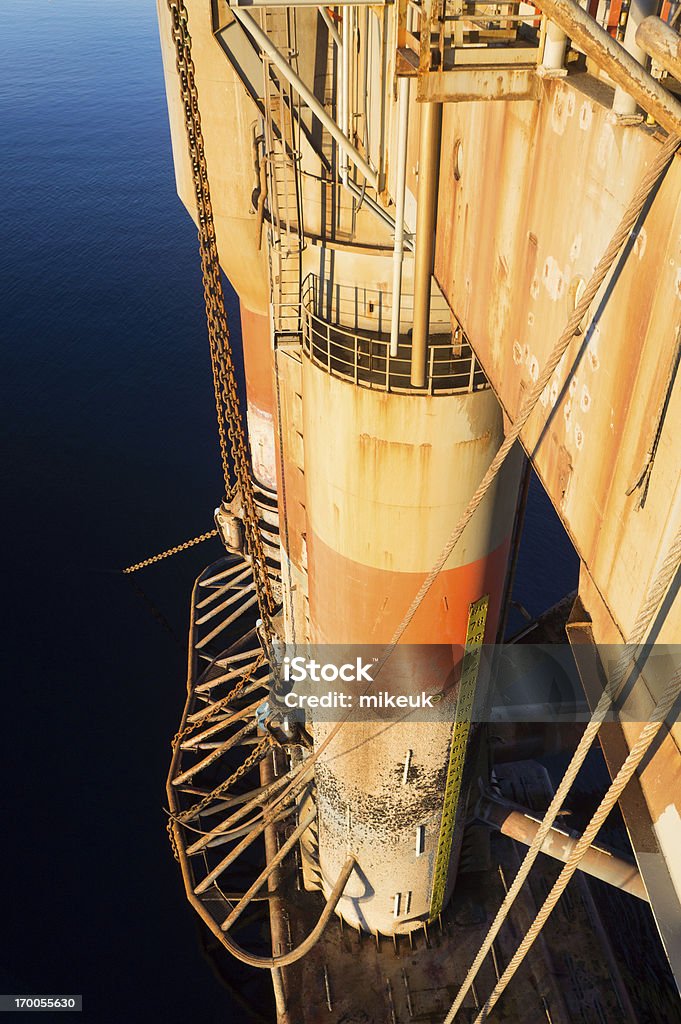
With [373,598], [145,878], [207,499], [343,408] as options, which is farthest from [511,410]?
[207,499]

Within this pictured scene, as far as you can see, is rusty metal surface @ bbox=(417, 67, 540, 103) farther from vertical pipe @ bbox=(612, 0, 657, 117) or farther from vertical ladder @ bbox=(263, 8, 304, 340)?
vertical ladder @ bbox=(263, 8, 304, 340)

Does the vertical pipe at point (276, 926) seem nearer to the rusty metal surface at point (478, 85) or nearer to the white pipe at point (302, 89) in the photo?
the white pipe at point (302, 89)

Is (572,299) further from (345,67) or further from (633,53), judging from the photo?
(345,67)

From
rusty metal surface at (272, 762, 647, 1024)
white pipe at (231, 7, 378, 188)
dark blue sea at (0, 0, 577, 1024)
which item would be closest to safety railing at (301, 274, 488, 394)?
white pipe at (231, 7, 378, 188)

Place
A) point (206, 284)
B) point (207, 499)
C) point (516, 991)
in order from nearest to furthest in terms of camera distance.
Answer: point (206, 284), point (516, 991), point (207, 499)

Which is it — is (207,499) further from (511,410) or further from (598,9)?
(598,9)

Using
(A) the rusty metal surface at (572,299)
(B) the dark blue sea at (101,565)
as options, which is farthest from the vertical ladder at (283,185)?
(B) the dark blue sea at (101,565)

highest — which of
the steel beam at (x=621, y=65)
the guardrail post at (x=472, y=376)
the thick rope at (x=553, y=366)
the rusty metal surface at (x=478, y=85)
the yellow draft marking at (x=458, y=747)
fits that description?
the steel beam at (x=621, y=65)
